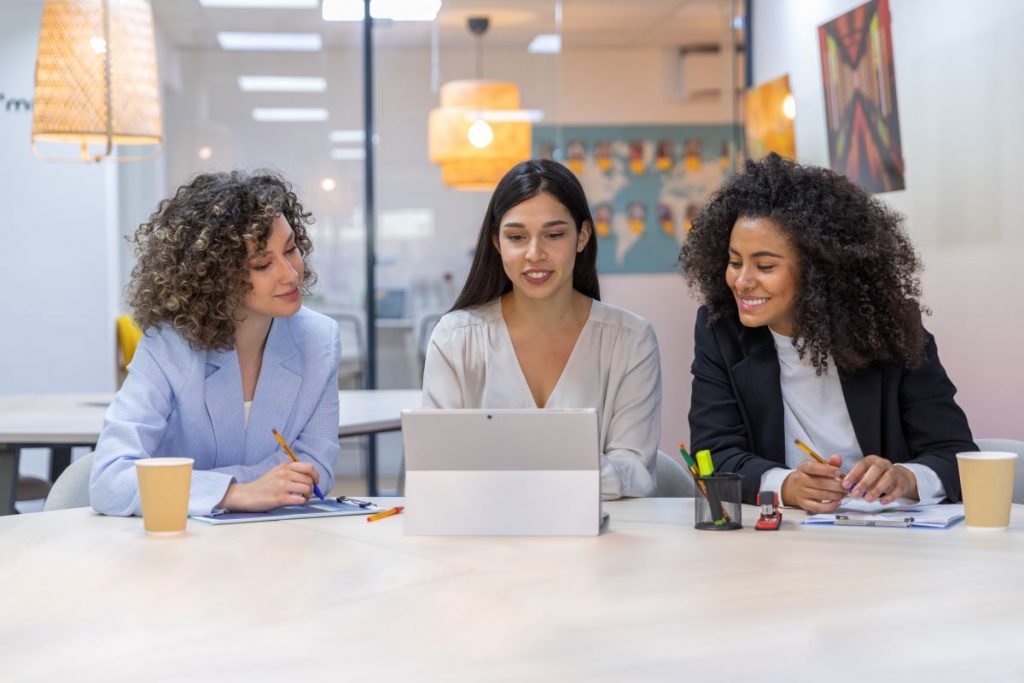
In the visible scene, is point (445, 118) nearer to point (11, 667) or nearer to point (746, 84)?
point (746, 84)

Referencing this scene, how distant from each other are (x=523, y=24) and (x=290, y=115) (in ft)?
4.25

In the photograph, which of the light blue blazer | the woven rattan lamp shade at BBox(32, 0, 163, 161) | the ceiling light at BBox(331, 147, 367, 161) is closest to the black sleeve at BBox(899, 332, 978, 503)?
the light blue blazer

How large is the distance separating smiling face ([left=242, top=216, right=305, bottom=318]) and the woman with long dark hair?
0.34 metres

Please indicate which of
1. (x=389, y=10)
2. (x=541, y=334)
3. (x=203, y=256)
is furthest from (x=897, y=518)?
(x=389, y=10)

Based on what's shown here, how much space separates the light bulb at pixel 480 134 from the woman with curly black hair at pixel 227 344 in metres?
3.80

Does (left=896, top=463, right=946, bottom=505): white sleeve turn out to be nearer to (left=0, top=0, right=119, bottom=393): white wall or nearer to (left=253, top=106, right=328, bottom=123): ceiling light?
(left=253, top=106, right=328, bottom=123): ceiling light

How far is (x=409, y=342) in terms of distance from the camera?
6.47 metres

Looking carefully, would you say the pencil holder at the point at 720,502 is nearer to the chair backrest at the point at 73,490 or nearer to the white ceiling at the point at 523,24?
the chair backrest at the point at 73,490

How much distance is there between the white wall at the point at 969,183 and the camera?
3312 mm

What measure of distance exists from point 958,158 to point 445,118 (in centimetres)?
322

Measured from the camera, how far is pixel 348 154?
6375mm

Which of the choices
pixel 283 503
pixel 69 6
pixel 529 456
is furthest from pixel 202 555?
pixel 69 6

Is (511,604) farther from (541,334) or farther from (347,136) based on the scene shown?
(347,136)

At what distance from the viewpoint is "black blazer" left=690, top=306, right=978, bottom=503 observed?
7.74 ft
